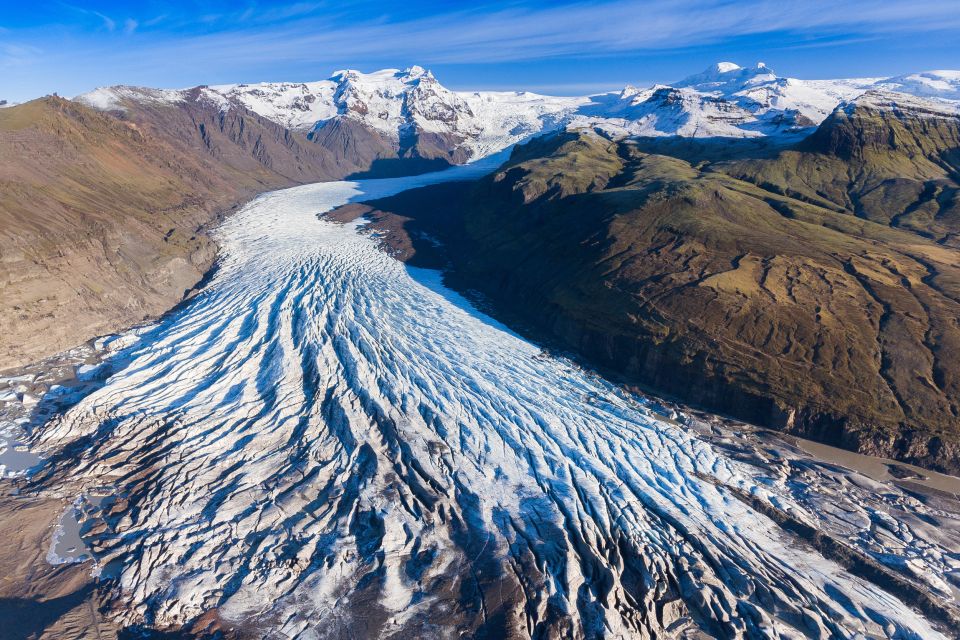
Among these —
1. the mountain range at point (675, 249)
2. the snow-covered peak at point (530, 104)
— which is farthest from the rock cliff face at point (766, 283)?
the snow-covered peak at point (530, 104)

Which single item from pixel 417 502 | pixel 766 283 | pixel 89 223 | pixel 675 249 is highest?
pixel 89 223

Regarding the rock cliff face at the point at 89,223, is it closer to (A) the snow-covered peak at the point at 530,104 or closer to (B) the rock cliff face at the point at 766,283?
(B) the rock cliff face at the point at 766,283

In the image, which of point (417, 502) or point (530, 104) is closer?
point (417, 502)

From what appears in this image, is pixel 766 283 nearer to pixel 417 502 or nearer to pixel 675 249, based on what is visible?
pixel 675 249

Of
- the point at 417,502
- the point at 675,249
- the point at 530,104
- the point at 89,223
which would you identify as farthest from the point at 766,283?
the point at 530,104

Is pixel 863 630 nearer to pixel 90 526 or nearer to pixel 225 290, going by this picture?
pixel 90 526

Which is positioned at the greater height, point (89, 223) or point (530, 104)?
point (530, 104)

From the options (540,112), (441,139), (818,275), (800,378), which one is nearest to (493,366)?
(800,378)
